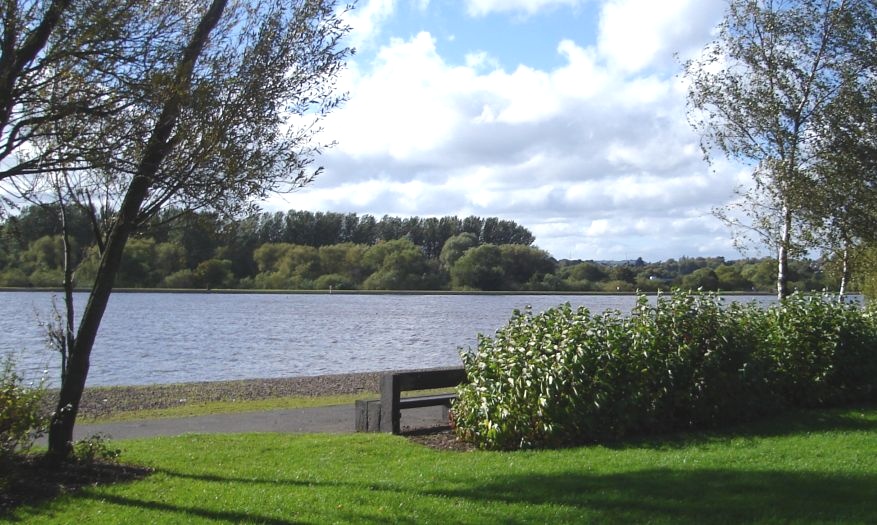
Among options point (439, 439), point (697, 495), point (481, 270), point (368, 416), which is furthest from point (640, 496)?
point (481, 270)

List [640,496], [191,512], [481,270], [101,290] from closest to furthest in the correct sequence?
[191,512], [640,496], [101,290], [481,270]

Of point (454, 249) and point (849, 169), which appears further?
point (454, 249)

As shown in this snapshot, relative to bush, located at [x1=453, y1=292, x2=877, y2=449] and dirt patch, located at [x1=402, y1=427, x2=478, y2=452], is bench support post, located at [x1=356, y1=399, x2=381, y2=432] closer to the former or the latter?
dirt patch, located at [x1=402, y1=427, x2=478, y2=452]

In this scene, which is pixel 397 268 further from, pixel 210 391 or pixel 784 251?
pixel 784 251

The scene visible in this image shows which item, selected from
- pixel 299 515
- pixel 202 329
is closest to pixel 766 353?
pixel 299 515

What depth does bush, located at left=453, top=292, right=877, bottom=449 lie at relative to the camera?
34.0ft

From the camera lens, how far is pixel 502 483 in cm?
791

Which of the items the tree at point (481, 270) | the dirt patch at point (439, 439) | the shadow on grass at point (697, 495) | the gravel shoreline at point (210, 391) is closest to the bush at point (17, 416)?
the shadow on grass at point (697, 495)

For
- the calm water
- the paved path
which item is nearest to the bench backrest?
the paved path

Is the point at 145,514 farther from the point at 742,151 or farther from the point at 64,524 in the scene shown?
the point at 742,151

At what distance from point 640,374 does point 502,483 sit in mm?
3672

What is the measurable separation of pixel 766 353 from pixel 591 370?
3.61 metres

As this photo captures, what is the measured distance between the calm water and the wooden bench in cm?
491

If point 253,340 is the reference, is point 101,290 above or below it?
above
